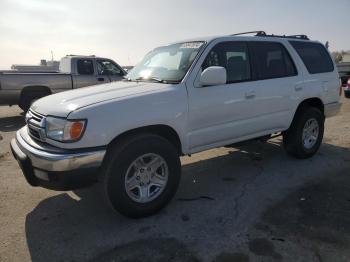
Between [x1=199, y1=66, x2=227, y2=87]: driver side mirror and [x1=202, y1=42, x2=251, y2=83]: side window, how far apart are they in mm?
257

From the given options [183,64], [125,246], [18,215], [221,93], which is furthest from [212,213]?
[18,215]

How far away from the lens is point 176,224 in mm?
3631

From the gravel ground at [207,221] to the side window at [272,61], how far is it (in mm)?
1451

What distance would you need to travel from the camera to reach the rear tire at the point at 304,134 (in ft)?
18.1

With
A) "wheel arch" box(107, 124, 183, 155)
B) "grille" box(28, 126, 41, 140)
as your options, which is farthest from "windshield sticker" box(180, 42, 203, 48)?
"grille" box(28, 126, 41, 140)

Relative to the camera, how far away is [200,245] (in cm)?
320

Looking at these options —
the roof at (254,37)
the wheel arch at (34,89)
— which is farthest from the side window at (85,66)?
the roof at (254,37)

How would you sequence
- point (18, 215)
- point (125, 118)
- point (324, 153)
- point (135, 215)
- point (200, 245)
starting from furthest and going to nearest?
point (324, 153) < point (18, 215) < point (135, 215) < point (125, 118) < point (200, 245)

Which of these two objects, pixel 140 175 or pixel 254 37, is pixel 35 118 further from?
pixel 254 37

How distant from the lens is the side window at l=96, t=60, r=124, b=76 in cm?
1129

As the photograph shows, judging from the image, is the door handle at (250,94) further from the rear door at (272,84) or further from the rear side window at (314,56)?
the rear side window at (314,56)

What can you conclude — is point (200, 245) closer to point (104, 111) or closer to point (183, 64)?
point (104, 111)

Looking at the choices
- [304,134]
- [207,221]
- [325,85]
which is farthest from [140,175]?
[325,85]

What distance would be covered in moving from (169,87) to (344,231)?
7.57 ft
